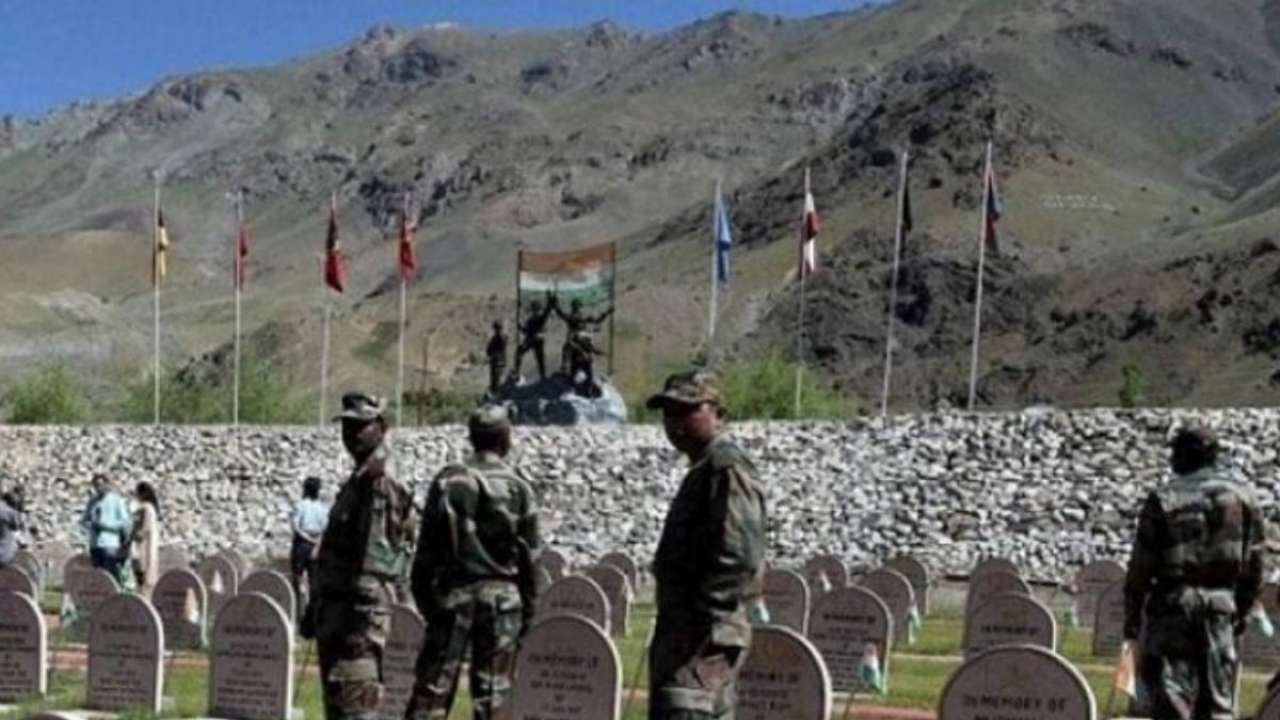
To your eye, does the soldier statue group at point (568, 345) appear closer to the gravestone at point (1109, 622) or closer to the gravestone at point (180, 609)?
the gravestone at point (1109, 622)

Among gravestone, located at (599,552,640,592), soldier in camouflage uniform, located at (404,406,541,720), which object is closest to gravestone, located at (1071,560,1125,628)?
gravestone, located at (599,552,640,592)

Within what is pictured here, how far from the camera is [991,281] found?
456 ft

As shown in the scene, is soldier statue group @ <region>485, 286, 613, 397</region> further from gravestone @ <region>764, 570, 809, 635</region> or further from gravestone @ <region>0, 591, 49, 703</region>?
gravestone @ <region>0, 591, 49, 703</region>

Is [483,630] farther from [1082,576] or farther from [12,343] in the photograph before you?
[12,343]

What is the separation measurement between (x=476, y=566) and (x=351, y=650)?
2.40ft

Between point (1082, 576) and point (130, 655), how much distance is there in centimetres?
1208

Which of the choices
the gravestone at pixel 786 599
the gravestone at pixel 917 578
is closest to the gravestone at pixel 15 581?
the gravestone at pixel 786 599

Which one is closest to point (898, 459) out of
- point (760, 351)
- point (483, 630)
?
point (483, 630)

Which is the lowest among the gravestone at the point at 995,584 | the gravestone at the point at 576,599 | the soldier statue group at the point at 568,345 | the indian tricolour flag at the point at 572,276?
the gravestone at the point at 576,599

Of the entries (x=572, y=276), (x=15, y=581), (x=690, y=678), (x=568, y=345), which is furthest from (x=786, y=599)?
(x=572, y=276)

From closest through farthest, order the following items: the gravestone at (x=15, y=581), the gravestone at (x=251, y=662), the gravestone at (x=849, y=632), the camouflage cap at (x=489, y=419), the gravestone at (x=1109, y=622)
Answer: the camouflage cap at (x=489, y=419), the gravestone at (x=251, y=662), the gravestone at (x=849, y=632), the gravestone at (x=15, y=581), the gravestone at (x=1109, y=622)

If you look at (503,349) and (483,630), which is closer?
(483,630)

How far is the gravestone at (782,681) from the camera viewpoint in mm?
10562

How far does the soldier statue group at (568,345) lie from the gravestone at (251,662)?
30.3 metres
